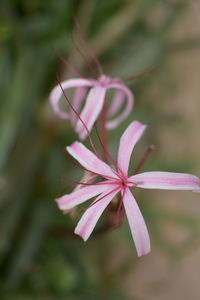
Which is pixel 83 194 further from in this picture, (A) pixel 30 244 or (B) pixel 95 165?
(A) pixel 30 244

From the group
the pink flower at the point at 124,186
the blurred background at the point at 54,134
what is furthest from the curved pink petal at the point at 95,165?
the blurred background at the point at 54,134

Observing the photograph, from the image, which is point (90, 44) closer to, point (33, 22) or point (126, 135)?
point (33, 22)

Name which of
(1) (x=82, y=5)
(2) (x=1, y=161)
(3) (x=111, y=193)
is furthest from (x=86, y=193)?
(1) (x=82, y=5)

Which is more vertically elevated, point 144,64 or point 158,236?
point 144,64

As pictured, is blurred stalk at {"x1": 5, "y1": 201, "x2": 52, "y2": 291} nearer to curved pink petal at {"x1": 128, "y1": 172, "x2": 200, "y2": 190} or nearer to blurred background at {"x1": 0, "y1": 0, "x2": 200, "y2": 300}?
blurred background at {"x1": 0, "y1": 0, "x2": 200, "y2": 300}

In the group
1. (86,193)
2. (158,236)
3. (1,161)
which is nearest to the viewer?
(86,193)

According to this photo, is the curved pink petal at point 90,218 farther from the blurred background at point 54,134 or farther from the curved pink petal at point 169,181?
the blurred background at point 54,134

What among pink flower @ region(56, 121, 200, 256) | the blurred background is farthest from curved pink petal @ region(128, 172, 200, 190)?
the blurred background
